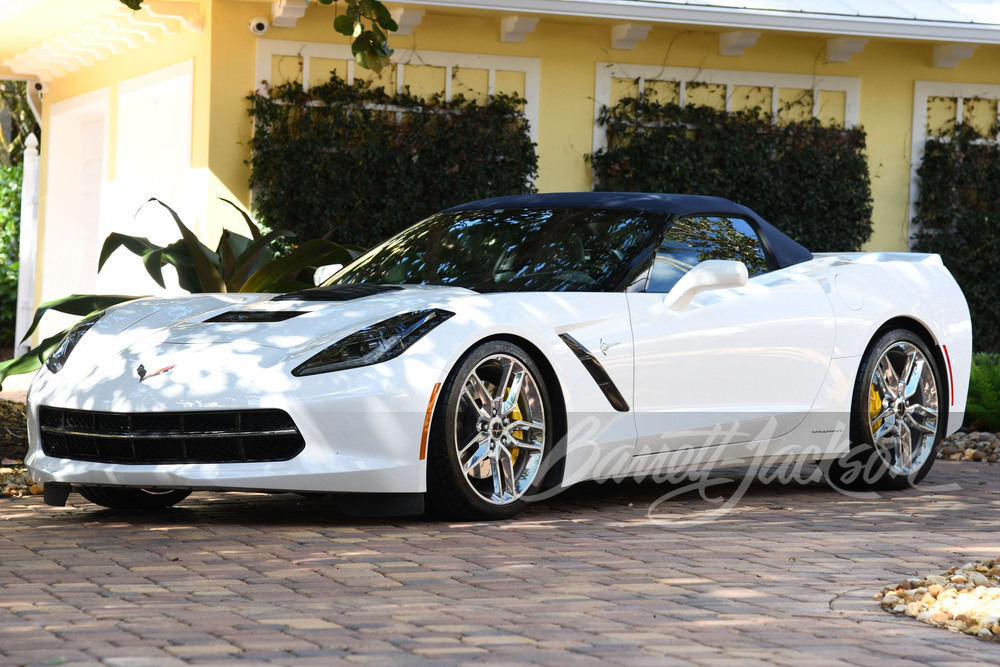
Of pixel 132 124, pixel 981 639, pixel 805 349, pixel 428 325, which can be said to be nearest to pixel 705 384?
pixel 805 349

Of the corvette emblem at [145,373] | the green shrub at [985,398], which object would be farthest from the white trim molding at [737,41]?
the corvette emblem at [145,373]

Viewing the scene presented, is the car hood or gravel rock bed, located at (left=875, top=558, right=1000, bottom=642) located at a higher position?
the car hood

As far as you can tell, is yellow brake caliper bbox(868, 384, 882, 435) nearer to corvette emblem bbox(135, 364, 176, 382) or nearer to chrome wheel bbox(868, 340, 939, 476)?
chrome wheel bbox(868, 340, 939, 476)

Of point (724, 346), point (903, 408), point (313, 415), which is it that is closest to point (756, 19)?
point (903, 408)

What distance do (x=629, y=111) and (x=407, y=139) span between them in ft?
7.13

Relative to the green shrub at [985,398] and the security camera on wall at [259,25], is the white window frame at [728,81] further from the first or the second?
the green shrub at [985,398]

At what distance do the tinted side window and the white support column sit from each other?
1129cm

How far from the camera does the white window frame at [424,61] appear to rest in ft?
36.8

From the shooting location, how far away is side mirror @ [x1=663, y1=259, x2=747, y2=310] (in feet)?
19.4

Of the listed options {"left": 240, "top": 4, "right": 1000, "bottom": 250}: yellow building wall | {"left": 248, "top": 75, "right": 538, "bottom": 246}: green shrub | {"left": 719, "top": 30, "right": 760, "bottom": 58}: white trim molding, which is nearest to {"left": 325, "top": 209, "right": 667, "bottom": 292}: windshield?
{"left": 248, "top": 75, "right": 538, "bottom": 246}: green shrub

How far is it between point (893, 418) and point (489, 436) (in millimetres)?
2640

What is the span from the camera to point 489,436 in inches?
213

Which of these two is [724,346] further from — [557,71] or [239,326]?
[557,71]

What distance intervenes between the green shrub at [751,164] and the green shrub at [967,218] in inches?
29.0
